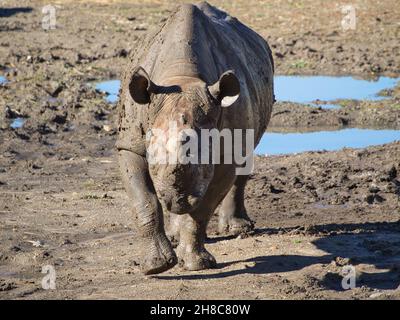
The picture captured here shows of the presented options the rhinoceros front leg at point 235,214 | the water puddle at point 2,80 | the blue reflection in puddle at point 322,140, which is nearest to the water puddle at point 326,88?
the blue reflection in puddle at point 322,140

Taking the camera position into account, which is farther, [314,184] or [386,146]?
[386,146]

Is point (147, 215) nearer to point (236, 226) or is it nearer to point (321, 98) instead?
point (236, 226)

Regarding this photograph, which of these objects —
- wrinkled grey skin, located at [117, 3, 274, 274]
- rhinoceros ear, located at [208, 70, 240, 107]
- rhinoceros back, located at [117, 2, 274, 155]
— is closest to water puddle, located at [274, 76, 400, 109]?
rhinoceros back, located at [117, 2, 274, 155]

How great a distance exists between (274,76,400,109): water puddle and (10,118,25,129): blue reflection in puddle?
4082mm

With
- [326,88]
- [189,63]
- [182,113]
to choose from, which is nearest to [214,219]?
[189,63]

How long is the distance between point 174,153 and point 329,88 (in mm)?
11374

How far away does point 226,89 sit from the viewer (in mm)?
8383

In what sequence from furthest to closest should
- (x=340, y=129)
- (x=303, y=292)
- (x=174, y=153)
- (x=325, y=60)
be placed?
(x=325, y=60), (x=340, y=129), (x=303, y=292), (x=174, y=153)

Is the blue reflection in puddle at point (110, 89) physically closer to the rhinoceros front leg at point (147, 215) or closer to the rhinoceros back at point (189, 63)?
the rhinoceros back at point (189, 63)

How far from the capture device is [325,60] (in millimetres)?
20875

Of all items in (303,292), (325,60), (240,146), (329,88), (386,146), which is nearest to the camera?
(303,292)
